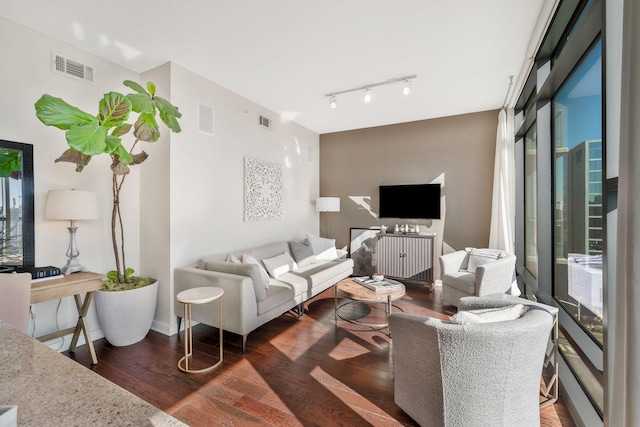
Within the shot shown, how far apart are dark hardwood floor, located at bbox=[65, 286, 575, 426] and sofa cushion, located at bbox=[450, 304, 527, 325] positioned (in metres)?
0.81

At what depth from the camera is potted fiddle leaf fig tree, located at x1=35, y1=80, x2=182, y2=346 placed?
87.7 inches

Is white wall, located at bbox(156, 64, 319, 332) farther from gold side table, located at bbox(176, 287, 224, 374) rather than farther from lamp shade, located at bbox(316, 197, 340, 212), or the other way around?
gold side table, located at bbox(176, 287, 224, 374)

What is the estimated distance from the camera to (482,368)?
1507 mm

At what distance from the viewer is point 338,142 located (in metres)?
5.95

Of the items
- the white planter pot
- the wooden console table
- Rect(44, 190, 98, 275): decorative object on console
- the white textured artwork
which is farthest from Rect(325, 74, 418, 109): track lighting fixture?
the wooden console table

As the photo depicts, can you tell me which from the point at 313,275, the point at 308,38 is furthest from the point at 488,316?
the point at 308,38

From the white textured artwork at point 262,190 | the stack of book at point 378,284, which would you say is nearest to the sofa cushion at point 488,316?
the stack of book at point 378,284

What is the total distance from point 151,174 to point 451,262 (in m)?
3.89

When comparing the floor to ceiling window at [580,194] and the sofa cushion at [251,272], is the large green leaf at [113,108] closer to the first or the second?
the sofa cushion at [251,272]

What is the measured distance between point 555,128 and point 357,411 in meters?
→ 2.96

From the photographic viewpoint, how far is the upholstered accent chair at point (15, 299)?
5.31 ft

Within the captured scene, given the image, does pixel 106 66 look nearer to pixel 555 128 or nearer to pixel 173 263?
pixel 173 263

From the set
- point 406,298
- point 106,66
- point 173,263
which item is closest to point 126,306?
point 173,263

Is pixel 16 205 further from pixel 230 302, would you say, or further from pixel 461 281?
pixel 461 281
